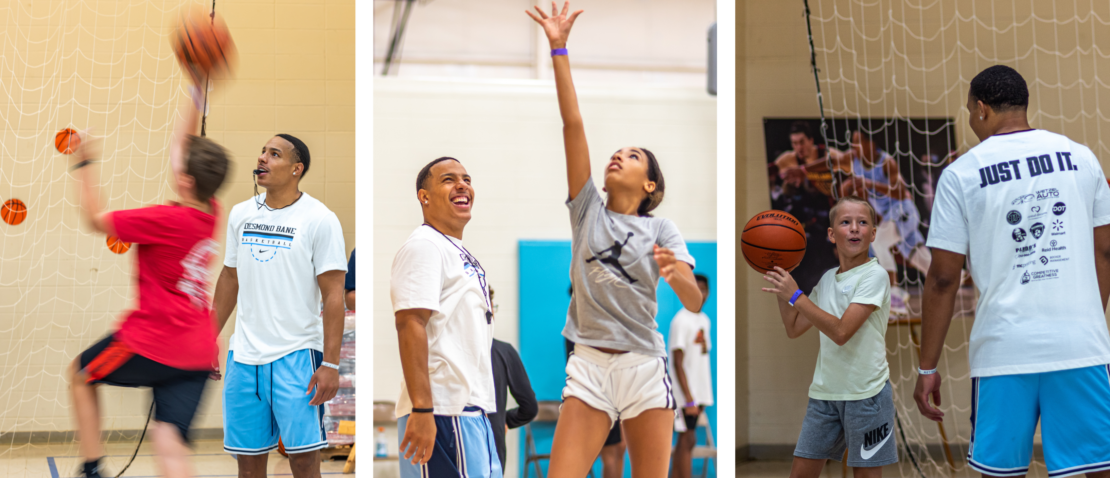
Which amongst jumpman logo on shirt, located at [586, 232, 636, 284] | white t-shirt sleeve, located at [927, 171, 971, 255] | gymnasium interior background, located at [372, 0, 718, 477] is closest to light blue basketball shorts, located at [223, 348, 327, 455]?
gymnasium interior background, located at [372, 0, 718, 477]

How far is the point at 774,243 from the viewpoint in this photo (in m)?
2.79

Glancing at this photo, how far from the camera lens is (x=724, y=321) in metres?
2.70

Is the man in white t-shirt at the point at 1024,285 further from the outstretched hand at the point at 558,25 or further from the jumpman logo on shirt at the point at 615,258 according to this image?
the outstretched hand at the point at 558,25

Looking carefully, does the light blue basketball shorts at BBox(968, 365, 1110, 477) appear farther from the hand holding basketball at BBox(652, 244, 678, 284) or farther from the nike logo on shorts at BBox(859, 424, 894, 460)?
the hand holding basketball at BBox(652, 244, 678, 284)

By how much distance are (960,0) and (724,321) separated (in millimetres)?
3555

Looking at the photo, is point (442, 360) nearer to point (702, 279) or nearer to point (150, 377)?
point (150, 377)

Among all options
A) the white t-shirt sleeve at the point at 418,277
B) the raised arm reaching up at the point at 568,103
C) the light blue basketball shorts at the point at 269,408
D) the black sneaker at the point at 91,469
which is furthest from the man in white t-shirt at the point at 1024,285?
the black sneaker at the point at 91,469

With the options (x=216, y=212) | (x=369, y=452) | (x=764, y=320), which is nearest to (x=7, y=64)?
(x=216, y=212)

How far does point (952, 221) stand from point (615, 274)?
116 cm

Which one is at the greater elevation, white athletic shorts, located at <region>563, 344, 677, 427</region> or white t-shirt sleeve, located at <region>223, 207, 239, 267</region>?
white t-shirt sleeve, located at <region>223, 207, 239, 267</region>

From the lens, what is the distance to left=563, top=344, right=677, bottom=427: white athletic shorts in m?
2.62

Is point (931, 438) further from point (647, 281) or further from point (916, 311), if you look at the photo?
point (647, 281)

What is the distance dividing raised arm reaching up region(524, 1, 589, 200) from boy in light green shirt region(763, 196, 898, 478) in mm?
819

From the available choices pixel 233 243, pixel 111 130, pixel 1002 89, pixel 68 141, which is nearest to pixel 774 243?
pixel 1002 89
